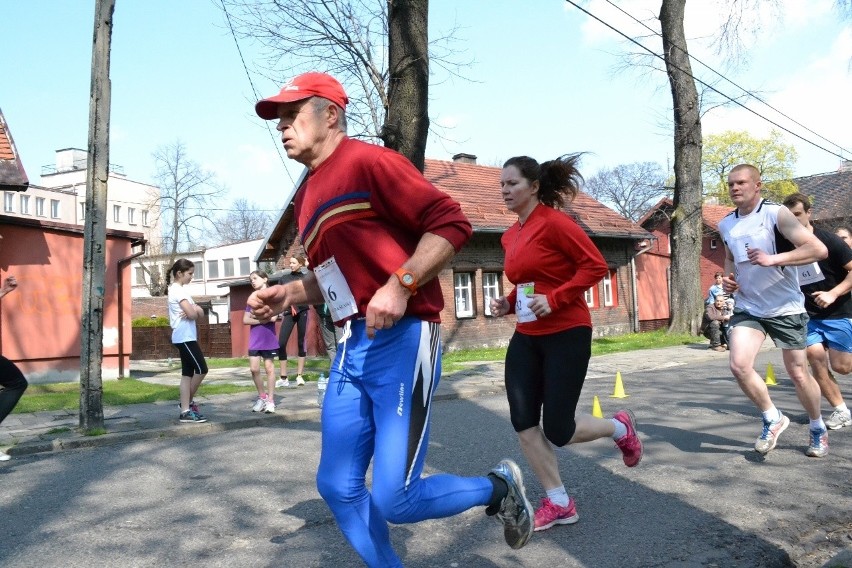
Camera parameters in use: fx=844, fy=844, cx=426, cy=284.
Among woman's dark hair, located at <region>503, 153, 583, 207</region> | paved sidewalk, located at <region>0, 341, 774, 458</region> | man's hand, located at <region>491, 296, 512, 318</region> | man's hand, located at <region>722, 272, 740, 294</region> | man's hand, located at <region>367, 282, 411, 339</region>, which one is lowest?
paved sidewalk, located at <region>0, 341, 774, 458</region>

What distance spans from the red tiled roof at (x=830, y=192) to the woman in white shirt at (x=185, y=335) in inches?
2173

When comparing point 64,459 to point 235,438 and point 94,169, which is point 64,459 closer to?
point 235,438

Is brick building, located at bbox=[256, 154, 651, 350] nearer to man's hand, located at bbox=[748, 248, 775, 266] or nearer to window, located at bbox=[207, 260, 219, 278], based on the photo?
man's hand, located at bbox=[748, 248, 775, 266]

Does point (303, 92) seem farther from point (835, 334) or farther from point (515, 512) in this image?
point (835, 334)

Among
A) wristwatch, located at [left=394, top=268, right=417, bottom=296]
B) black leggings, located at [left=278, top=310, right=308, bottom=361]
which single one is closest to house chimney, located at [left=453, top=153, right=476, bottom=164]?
black leggings, located at [left=278, top=310, right=308, bottom=361]

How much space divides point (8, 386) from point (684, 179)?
20765 millimetres

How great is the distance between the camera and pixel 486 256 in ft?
93.1

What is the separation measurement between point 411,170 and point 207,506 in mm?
3259

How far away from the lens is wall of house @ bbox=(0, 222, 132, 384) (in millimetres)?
16125

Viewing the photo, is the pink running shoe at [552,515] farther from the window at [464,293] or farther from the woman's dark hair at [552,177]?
the window at [464,293]

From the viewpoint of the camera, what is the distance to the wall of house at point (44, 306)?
52.9 ft

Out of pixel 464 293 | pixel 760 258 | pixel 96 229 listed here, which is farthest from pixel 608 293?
pixel 760 258

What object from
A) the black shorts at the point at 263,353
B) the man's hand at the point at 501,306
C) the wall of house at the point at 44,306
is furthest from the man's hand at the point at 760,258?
the wall of house at the point at 44,306

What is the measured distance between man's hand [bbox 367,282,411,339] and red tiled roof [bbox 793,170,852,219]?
5963cm
